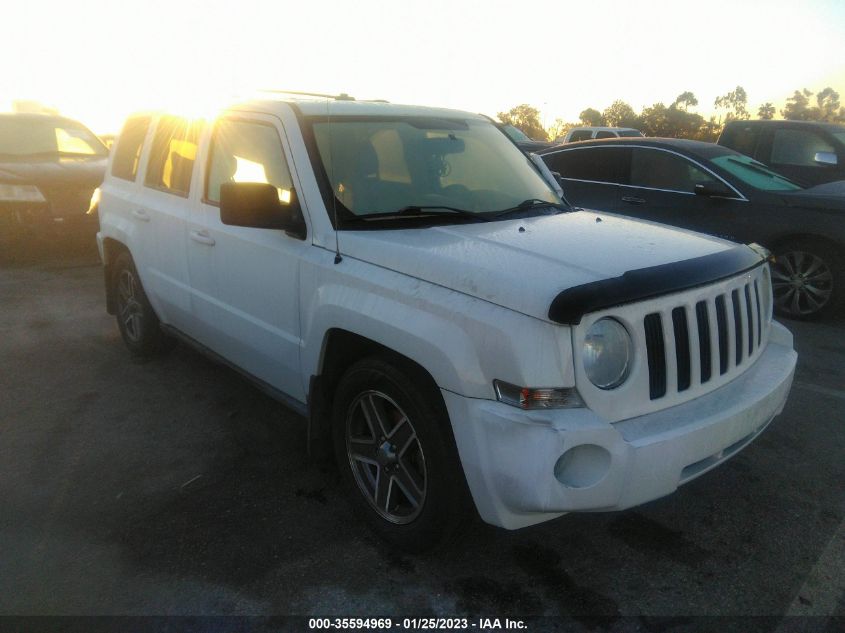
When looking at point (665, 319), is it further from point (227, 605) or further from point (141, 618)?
point (141, 618)

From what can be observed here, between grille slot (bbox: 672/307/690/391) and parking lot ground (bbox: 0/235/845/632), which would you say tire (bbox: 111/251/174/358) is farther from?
grille slot (bbox: 672/307/690/391)

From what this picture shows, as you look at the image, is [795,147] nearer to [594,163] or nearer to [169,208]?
[594,163]

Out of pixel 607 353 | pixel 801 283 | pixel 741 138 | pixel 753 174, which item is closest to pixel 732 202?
pixel 753 174

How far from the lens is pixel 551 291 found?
222 centimetres

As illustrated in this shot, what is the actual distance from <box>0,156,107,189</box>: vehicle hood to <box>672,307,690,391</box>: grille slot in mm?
8092

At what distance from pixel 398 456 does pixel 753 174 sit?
5.75 metres

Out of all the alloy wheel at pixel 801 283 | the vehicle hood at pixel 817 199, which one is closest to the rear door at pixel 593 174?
the vehicle hood at pixel 817 199

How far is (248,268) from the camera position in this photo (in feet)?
11.2

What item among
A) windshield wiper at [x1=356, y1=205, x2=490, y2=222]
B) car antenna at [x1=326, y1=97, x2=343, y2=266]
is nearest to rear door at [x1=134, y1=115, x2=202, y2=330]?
car antenna at [x1=326, y1=97, x2=343, y2=266]

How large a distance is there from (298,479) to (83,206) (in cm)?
667

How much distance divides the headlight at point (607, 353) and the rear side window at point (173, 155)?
2.72 meters

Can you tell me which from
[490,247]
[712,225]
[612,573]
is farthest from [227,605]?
[712,225]

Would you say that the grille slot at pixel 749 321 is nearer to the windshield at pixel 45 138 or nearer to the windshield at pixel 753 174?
the windshield at pixel 753 174

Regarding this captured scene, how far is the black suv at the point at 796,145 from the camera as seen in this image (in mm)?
8883
